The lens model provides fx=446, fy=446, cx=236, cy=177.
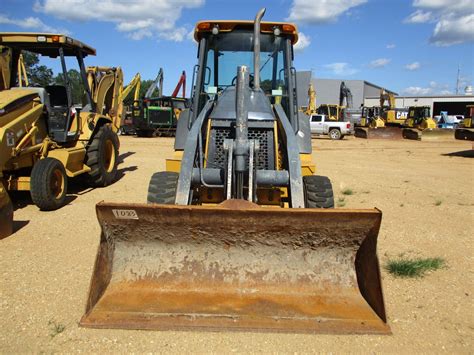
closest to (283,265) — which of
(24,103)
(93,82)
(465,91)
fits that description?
(24,103)

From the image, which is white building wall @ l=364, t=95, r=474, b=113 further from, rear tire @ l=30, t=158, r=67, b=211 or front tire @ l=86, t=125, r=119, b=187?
rear tire @ l=30, t=158, r=67, b=211

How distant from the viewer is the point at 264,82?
564cm

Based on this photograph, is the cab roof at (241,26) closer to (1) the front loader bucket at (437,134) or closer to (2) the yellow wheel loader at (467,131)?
(2) the yellow wheel loader at (467,131)

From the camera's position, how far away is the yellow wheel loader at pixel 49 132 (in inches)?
265

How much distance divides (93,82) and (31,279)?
6809 mm

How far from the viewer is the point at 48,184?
6.80 m

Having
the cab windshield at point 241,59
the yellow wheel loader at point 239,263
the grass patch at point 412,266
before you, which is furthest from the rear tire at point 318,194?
the cab windshield at point 241,59

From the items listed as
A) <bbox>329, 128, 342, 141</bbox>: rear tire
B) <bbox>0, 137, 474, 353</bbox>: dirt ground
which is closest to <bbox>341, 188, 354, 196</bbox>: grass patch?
<bbox>0, 137, 474, 353</bbox>: dirt ground

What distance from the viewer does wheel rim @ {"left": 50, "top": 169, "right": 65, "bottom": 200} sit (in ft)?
23.1

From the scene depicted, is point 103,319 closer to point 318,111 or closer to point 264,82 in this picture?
point 264,82

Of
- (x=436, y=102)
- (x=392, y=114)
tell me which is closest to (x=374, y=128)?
(x=392, y=114)

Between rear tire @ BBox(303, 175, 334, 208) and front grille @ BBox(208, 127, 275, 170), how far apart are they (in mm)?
473

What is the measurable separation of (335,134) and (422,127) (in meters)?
6.67

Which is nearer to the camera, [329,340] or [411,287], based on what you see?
[329,340]
